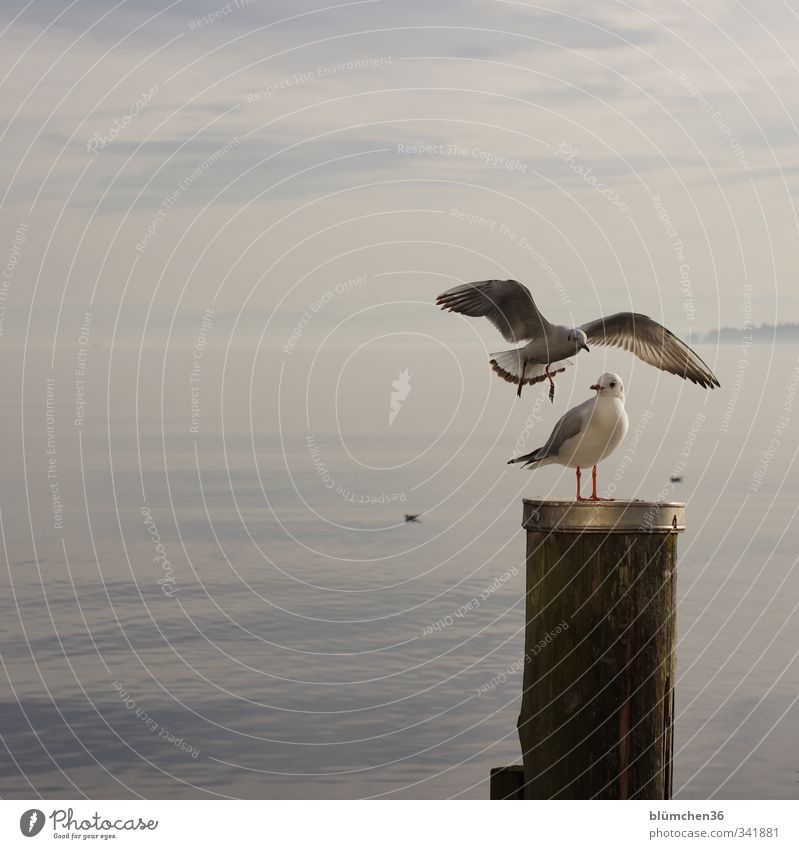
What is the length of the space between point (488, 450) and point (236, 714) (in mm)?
47798

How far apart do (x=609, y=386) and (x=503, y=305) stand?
3.07 metres

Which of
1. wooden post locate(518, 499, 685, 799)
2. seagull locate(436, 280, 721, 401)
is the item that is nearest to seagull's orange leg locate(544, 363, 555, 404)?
seagull locate(436, 280, 721, 401)

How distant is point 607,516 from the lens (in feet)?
33.6

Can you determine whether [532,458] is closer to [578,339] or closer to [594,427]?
[594,427]

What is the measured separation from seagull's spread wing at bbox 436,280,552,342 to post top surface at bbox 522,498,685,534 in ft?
15.7

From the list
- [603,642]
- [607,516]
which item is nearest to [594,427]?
[607,516]

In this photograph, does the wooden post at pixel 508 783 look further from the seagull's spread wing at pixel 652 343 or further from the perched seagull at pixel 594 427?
the seagull's spread wing at pixel 652 343

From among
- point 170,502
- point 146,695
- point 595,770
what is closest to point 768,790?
point 146,695

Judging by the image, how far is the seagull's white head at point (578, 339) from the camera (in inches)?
575

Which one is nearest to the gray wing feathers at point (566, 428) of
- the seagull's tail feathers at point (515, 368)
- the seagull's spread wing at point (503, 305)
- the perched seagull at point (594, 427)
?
the perched seagull at point (594, 427)

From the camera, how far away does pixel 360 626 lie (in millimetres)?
28062

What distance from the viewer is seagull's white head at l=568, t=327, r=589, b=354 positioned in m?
14.6

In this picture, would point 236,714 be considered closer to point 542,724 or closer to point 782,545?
point 542,724
